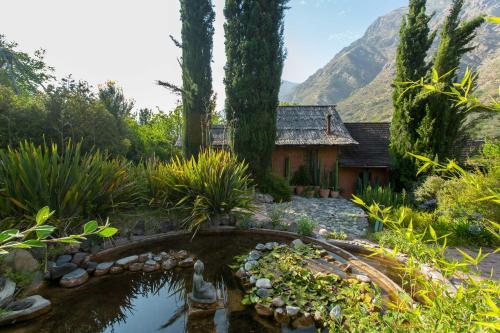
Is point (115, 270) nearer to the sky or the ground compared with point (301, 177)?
nearer to the ground

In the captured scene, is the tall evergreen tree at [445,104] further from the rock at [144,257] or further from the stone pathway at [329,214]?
the rock at [144,257]

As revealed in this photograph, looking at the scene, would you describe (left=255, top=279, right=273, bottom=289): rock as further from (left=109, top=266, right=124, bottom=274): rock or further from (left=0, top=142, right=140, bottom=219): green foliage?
(left=0, top=142, right=140, bottom=219): green foliage

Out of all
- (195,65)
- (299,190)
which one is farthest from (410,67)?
(195,65)

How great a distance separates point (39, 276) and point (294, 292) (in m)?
3.71

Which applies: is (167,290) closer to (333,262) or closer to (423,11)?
(333,262)

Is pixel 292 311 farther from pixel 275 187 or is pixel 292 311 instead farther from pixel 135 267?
pixel 275 187

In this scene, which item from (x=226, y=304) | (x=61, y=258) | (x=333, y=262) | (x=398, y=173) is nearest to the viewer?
(x=226, y=304)

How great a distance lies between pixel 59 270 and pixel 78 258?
1.37 ft

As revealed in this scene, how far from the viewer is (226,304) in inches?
129

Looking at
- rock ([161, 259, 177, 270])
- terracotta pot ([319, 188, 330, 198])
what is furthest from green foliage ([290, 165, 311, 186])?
rock ([161, 259, 177, 270])

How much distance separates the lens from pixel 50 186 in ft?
13.8

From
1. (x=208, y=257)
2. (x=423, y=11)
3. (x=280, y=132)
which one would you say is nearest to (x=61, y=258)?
(x=208, y=257)

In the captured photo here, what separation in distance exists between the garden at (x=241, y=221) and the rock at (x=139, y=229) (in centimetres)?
2

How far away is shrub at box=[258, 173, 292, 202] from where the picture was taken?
A: 30.1 feet
